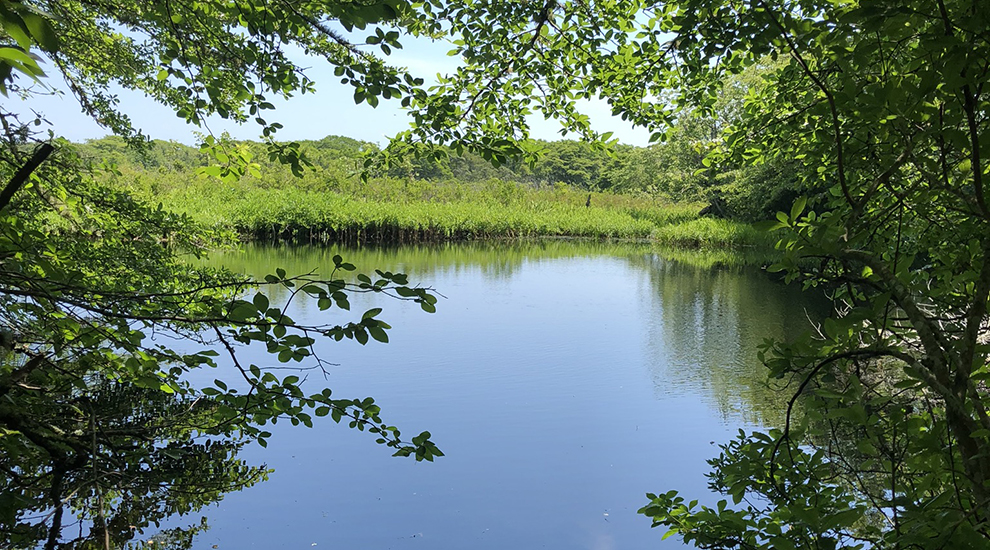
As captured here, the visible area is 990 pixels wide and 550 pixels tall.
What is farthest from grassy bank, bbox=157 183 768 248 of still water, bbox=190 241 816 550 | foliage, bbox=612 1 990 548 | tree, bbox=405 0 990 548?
foliage, bbox=612 1 990 548

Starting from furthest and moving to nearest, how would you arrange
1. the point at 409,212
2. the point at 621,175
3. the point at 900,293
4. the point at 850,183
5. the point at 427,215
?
1. the point at 621,175
2. the point at 427,215
3. the point at 409,212
4. the point at 850,183
5. the point at 900,293

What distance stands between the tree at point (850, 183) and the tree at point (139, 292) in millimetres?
745

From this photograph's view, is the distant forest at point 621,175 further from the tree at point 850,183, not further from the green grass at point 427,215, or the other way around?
the green grass at point 427,215

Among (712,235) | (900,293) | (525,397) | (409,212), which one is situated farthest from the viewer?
(409,212)

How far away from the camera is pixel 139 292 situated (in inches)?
98.5

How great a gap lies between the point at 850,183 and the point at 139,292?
2.63 metres

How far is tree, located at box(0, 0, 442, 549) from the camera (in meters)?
1.41

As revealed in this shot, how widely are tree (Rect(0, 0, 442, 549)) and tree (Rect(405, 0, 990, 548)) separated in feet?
2.44

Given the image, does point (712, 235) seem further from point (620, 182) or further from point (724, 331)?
point (620, 182)

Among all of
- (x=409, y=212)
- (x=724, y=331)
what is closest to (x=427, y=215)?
(x=409, y=212)

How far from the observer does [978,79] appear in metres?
1.04

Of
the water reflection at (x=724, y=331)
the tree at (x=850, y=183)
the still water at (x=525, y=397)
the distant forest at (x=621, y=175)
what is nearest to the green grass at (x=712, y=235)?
the distant forest at (x=621, y=175)

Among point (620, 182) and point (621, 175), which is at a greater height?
point (621, 175)

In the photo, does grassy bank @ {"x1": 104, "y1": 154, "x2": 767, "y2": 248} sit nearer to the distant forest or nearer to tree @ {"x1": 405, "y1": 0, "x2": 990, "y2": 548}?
the distant forest
